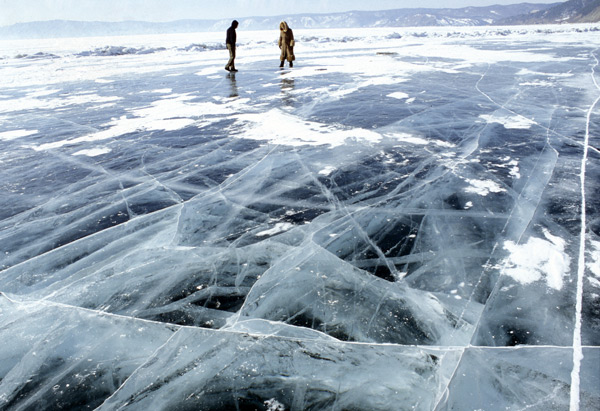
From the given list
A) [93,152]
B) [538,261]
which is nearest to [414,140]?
[538,261]

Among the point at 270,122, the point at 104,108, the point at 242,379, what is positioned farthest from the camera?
the point at 104,108

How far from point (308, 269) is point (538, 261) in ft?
4.36

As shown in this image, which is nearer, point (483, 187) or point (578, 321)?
point (578, 321)

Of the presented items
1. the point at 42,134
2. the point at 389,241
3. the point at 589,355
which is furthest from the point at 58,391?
the point at 42,134

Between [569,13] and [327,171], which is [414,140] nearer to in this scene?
[327,171]

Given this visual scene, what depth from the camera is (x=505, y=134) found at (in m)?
4.42

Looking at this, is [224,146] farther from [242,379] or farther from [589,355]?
[589,355]

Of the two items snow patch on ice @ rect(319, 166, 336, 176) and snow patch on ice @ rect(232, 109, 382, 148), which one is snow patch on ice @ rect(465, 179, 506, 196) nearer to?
snow patch on ice @ rect(319, 166, 336, 176)

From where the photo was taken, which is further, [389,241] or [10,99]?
[10,99]

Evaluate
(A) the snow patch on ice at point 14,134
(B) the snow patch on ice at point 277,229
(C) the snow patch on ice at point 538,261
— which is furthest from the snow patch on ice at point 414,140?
(A) the snow patch on ice at point 14,134

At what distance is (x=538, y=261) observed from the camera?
2062 millimetres

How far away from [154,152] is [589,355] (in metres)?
4.42

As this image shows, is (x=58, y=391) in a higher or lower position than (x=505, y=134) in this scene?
lower

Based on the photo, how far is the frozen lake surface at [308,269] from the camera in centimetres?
144
